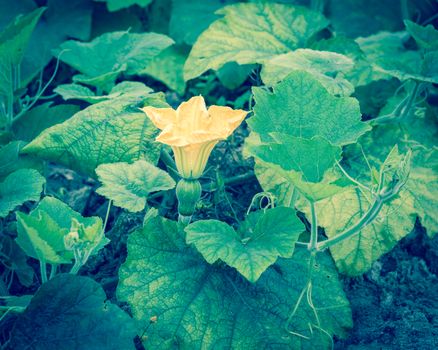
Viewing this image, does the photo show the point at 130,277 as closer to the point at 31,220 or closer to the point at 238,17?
the point at 31,220

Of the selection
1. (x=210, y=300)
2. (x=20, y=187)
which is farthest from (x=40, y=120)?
(x=210, y=300)

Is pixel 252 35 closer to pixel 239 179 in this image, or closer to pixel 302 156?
pixel 239 179

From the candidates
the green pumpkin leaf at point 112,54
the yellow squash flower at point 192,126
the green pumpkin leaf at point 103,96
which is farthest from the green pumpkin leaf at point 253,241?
the green pumpkin leaf at point 112,54

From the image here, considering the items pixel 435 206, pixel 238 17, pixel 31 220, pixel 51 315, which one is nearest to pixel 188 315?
pixel 51 315

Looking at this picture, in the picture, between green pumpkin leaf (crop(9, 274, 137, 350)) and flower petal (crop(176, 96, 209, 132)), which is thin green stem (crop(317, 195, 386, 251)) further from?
green pumpkin leaf (crop(9, 274, 137, 350))

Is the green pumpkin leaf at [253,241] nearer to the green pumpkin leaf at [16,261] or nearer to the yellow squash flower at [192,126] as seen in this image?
the yellow squash flower at [192,126]

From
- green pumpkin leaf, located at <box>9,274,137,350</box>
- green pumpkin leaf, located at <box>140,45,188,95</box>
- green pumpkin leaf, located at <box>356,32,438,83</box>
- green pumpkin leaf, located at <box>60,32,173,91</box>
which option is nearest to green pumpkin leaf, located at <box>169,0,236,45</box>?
green pumpkin leaf, located at <box>140,45,188,95</box>
